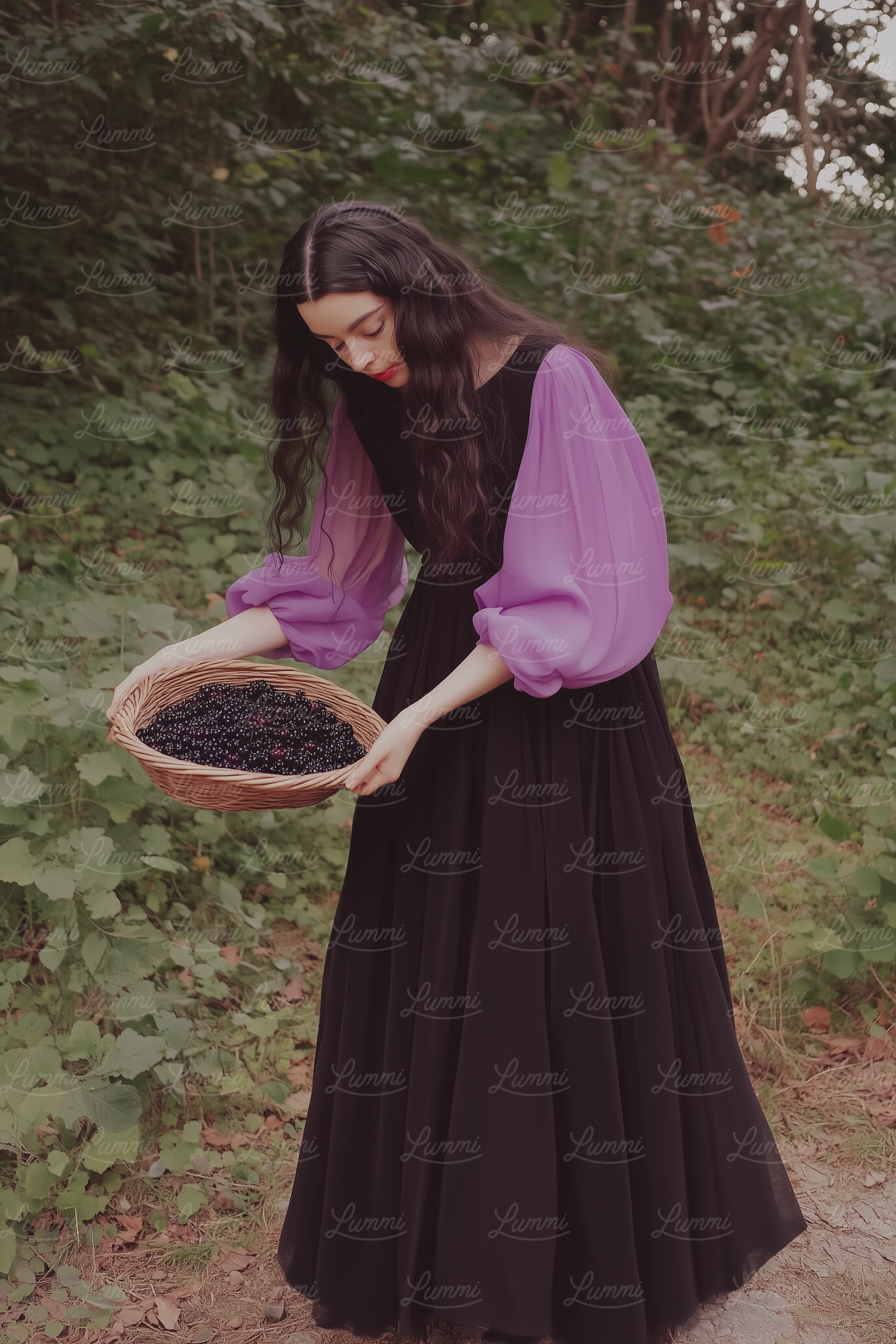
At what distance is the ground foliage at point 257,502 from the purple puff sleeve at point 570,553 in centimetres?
53

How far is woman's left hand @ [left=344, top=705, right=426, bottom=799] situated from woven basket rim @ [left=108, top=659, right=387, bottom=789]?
0.09 feet

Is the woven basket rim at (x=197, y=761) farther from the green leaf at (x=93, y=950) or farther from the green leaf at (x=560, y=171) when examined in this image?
the green leaf at (x=560, y=171)

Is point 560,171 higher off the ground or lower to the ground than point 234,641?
higher

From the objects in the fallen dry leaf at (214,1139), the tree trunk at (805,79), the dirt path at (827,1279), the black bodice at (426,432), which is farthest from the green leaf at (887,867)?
the tree trunk at (805,79)

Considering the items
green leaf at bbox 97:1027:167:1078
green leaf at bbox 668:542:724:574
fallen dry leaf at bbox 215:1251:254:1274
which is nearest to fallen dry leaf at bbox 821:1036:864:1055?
fallen dry leaf at bbox 215:1251:254:1274

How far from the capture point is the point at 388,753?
67.7 inches

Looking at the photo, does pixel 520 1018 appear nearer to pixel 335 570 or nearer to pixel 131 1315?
pixel 335 570

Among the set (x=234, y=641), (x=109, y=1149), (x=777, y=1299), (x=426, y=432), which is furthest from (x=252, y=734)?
(x=777, y=1299)

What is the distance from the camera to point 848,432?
6590 millimetres

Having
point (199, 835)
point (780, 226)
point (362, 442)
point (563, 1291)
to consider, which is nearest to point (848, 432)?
point (780, 226)

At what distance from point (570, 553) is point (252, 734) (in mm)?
674

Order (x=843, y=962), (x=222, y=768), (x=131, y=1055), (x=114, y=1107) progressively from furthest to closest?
(x=843, y=962) < (x=131, y=1055) < (x=114, y=1107) < (x=222, y=768)

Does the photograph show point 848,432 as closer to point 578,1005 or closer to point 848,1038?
point 848,1038

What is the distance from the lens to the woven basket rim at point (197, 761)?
1.70 meters
